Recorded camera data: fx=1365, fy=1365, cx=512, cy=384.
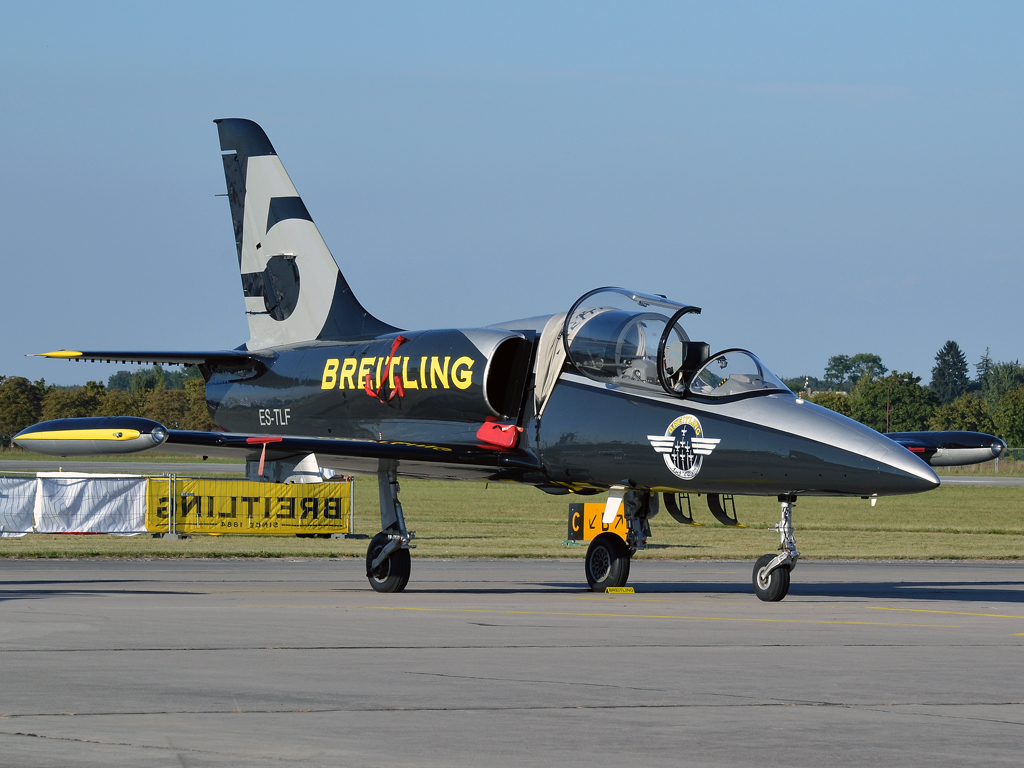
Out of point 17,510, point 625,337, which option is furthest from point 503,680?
point 17,510

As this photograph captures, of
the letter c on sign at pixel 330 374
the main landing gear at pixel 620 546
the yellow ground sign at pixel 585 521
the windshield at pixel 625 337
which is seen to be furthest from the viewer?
the yellow ground sign at pixel 585 521

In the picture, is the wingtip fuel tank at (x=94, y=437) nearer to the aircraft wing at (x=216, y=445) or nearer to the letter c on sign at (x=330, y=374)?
the aircraft wing at (x=216, y=445)

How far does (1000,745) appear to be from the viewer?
24.3 feet

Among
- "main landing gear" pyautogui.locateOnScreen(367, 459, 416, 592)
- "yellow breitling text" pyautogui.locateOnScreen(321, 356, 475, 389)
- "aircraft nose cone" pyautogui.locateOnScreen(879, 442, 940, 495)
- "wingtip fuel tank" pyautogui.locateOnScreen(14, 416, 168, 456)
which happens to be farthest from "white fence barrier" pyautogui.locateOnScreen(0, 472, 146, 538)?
"aircraft nose cone" pyautogui.locateOnScreen(879, 442, 940, 495)

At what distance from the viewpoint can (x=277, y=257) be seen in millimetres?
23328

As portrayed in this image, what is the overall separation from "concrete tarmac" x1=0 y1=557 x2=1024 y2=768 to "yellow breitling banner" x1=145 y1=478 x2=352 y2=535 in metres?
17.0

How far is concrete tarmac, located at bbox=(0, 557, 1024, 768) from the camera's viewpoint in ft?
23.5

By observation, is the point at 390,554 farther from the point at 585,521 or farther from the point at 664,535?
the point at 664,535

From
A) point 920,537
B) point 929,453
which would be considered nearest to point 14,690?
point 929,453

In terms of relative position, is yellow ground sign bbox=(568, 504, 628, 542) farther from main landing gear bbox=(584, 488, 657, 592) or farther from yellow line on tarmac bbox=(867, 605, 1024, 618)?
yellow line on tarmac bbox=(867, 605, 1024, 618)

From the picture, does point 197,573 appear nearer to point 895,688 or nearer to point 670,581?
point 670,581

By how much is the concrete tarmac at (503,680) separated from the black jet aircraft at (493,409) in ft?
5.24

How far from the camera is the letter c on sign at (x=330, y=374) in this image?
69.5 feet

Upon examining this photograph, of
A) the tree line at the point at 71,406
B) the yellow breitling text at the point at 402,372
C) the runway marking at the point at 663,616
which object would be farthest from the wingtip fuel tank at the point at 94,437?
the tree line at the point at 71,406
